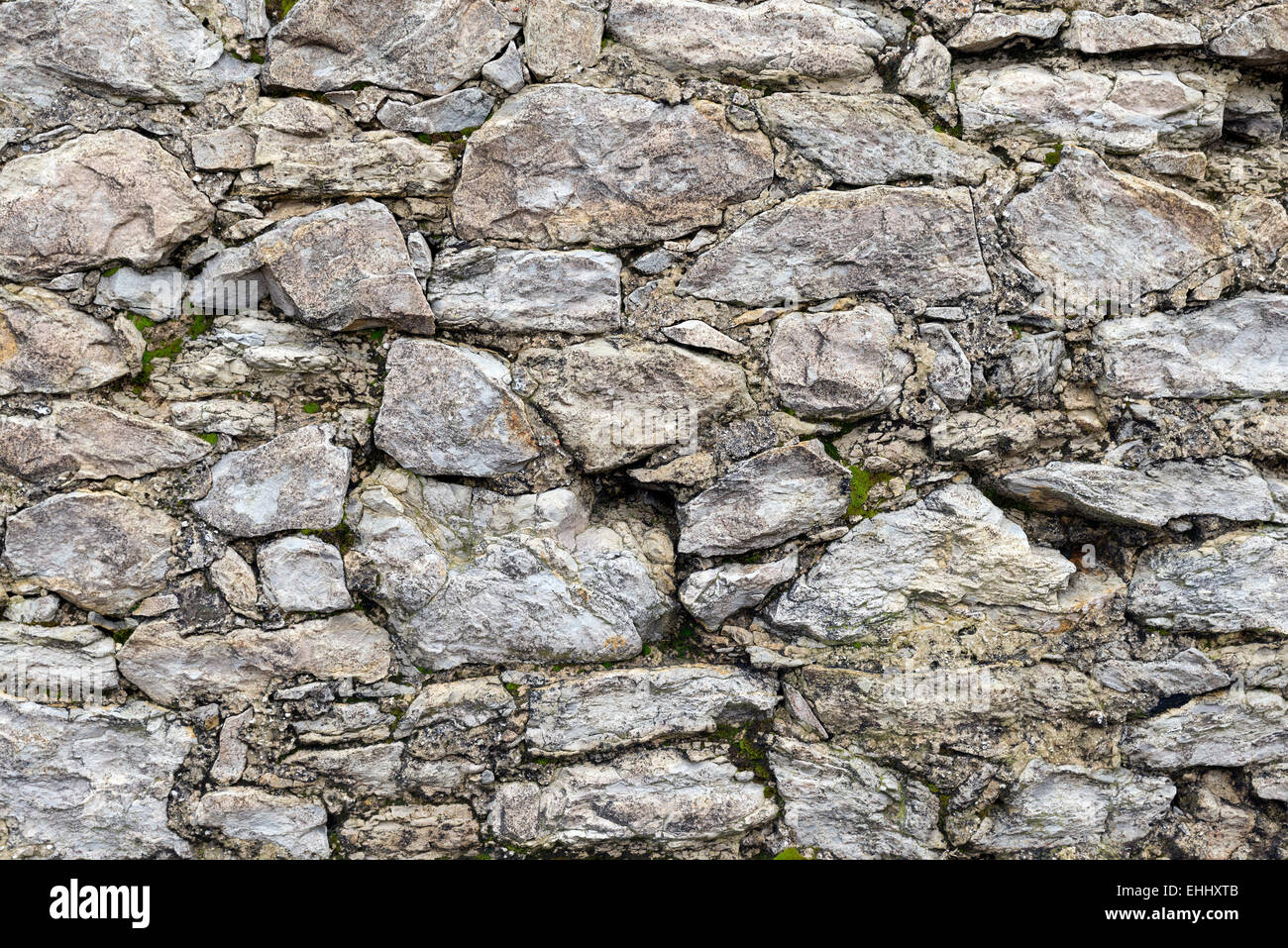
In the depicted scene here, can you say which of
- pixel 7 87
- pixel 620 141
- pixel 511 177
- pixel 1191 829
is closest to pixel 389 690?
pixel 511 177

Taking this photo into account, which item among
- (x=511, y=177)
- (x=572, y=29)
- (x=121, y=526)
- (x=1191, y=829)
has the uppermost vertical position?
(x=572, y=29)

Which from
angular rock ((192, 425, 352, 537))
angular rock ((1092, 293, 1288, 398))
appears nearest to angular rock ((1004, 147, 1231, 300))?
angular rock ((1092, 293, 1288, 398))

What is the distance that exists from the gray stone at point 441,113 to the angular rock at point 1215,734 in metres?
3.01

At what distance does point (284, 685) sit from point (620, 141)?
2112 millimetres

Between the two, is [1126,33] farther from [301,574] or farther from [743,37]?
[301,574]

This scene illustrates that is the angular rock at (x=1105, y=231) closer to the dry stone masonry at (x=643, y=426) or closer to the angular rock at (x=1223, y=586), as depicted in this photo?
the dry stone masonry at (x=643, y=426)

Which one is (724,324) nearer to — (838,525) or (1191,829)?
(838,525)

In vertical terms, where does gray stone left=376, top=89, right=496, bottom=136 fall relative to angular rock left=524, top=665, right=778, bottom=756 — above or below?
above

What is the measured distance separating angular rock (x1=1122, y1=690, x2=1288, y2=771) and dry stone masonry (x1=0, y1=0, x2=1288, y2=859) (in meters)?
0.02

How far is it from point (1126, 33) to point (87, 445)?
361 centimetres

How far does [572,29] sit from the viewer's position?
2.64 m

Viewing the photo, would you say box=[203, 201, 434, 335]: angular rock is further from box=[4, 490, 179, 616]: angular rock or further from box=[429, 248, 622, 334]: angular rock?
box=[4, 490, 179, 616]: angular rock

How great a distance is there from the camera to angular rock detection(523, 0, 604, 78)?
2.63m

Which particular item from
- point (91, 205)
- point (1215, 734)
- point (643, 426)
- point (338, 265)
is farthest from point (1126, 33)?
point (91, 205)
